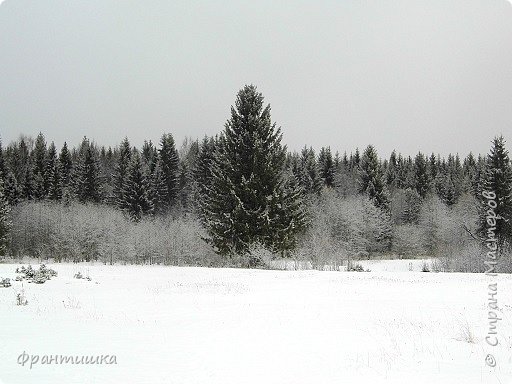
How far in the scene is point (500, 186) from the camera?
130 feet

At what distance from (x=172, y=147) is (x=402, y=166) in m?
55.3

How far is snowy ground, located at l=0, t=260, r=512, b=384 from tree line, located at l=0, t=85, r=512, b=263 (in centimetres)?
1420

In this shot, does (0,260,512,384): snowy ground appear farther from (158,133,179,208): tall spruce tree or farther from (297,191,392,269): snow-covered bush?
(158,133,179,208): tall spruce tree

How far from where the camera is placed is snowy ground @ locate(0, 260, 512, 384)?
20.9 ft

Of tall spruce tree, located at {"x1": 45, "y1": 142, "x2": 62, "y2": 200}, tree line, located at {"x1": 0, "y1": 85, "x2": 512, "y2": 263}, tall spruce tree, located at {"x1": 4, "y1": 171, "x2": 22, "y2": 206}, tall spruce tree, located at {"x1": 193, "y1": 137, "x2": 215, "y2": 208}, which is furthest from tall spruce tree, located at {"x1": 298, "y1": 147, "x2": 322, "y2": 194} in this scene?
tall spruce tree, located at {"x1": 4, "y1": 171, "x2": 22, "y2": 206}

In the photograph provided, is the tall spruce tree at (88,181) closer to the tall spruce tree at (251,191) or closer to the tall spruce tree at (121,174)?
the tall spruce tree at (121,174)

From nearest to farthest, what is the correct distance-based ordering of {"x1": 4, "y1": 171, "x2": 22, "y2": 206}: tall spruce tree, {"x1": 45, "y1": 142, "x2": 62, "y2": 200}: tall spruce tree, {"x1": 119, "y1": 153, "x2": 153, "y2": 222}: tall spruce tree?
{"x1": 119, "y1": 153, "x2": 153, "y2": 222}: tall spruce tree, {"x1": 4, "y1": 171, "x2": 22, "y2": 206}: tall spruce tree, {"x1": 45, "y1": 142, "x2": 62, "y2": 200}: tall spruce tree

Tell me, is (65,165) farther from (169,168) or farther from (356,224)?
(356,224)

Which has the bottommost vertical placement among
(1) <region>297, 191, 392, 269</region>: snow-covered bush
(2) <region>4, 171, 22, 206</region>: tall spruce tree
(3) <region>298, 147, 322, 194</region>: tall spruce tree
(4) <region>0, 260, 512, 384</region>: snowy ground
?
(4) <region>0, 260, 512, 384</region>: snowy ground

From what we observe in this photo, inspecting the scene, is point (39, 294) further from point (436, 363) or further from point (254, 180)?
point (254, 180)

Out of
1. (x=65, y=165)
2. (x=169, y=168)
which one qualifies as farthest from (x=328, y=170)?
(x=65, y=165)

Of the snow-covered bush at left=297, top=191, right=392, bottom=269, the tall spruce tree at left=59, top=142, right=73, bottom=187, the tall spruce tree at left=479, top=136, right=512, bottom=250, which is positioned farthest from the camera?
the tall spruce tree at left=59, top=142, right=73, bottom=187

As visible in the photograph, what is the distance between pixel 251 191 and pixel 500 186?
25.5 m

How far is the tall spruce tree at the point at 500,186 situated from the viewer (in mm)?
38875
